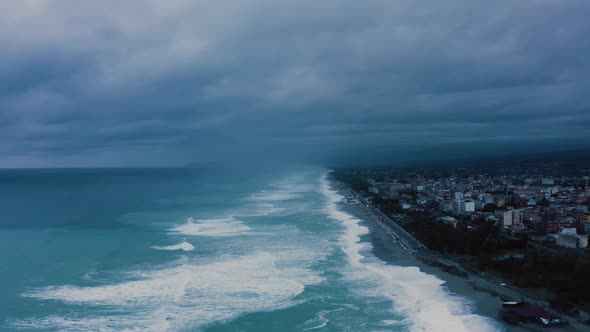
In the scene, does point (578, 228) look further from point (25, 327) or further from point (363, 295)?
point (25, 327)

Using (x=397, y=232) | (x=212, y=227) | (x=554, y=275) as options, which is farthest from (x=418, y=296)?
(x=212, y=227)

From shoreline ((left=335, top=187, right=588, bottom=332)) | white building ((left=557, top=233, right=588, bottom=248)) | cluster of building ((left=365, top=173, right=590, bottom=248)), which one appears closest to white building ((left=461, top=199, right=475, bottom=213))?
cluster of building ((left=365, top=173, right=590, bottom=248))

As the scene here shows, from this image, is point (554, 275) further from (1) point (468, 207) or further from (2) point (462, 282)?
(1) point (468, 207)

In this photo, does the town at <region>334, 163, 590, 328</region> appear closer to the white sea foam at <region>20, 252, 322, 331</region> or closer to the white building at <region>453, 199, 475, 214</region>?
the white building at <region>453, 199, 475, 214</region>

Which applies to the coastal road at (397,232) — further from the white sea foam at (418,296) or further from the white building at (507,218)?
the white building at (507,218)

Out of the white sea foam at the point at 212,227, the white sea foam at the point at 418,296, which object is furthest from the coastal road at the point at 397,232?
the white sea foam at the point at 212,227

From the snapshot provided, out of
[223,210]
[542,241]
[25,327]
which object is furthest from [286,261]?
[223,210]
